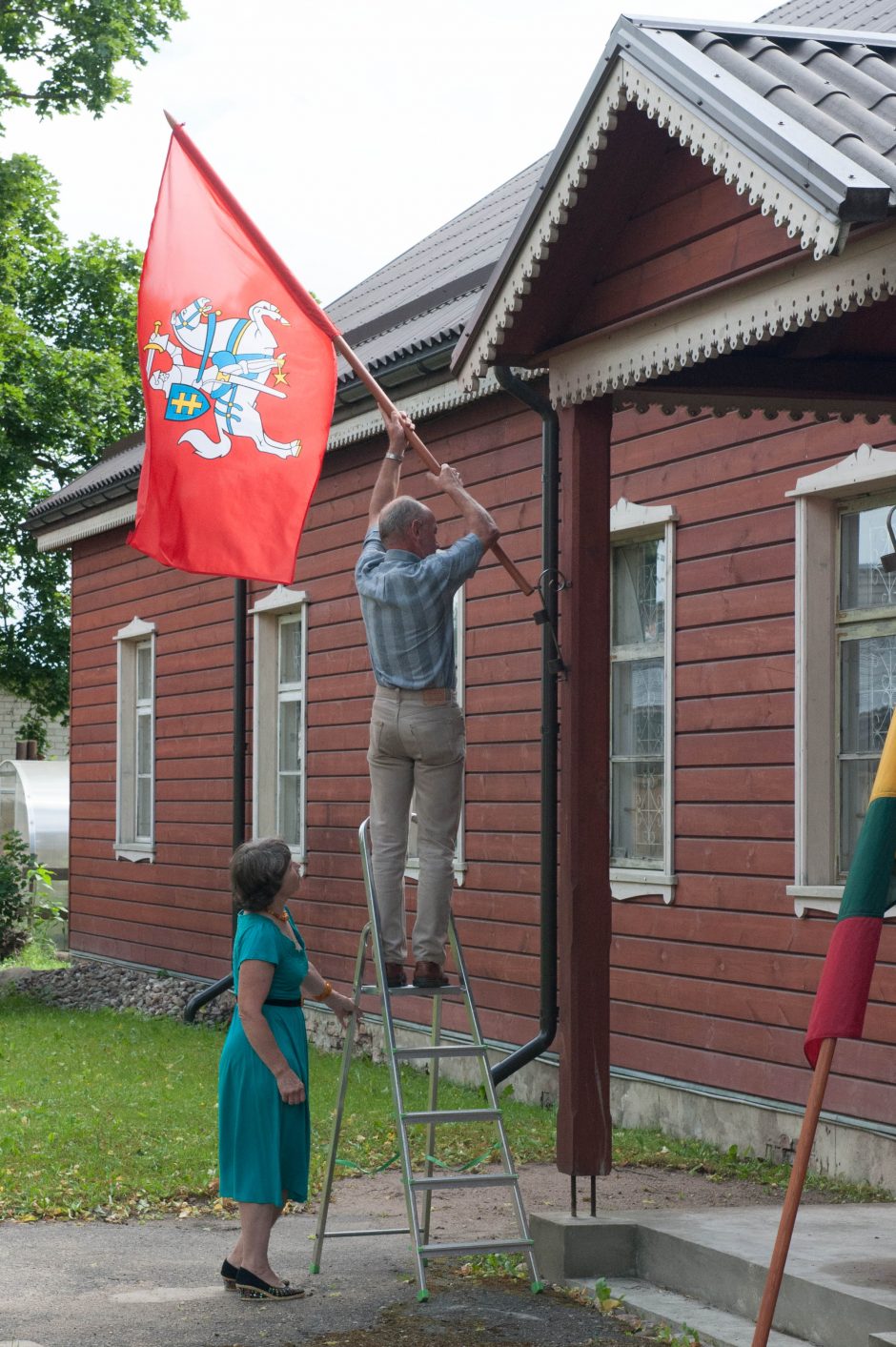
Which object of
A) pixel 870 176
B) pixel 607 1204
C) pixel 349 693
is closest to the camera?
pixel 870 176

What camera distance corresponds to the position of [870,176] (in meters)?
4.31

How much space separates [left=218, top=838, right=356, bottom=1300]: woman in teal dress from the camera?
19.6 ft

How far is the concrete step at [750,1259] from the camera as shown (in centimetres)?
523

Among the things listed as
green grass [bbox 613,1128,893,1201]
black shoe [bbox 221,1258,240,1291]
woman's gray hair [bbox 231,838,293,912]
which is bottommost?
green grass [bbox 613,1128,893,1201]

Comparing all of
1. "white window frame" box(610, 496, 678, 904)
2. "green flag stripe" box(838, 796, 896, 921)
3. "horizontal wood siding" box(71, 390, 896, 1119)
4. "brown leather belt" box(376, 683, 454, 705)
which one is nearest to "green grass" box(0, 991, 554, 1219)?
"horizontal wood siding" box(71, 390, 896, 1119)

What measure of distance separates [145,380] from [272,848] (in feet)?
6.35

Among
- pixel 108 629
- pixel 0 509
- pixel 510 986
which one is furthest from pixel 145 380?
pixel 0 509

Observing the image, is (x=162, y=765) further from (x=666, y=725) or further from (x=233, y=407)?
(x=233, y=407)

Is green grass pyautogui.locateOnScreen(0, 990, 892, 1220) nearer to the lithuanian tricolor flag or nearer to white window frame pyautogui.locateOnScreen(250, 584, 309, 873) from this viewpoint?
white window frame pyautogui.locateOnScreen(250, 584, 309, 873)

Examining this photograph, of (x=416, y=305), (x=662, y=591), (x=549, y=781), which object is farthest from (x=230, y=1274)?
(x=416, y=305)

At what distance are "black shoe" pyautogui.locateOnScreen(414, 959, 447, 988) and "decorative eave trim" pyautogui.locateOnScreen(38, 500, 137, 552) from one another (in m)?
10.1

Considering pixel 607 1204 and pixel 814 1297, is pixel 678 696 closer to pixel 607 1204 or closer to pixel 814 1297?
pixel 607 1204

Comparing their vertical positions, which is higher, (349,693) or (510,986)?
(349,693)

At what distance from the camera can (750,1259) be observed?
5590 mm
